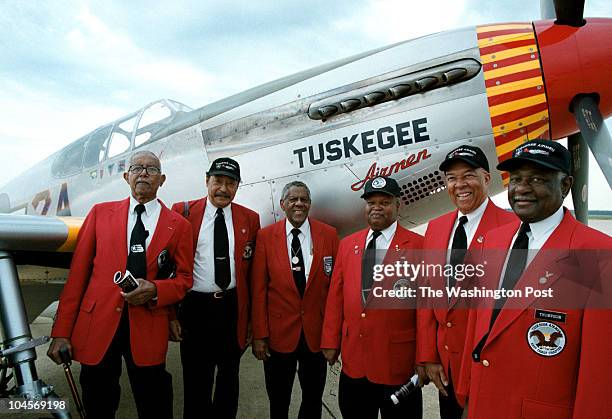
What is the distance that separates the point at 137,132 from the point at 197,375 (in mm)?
2505

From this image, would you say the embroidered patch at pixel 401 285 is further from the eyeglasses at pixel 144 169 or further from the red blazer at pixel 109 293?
the eyeglasses at pixel 144 169

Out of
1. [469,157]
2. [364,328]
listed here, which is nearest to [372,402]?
[364,328]

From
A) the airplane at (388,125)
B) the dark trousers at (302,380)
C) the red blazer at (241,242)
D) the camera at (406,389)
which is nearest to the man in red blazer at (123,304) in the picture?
the airplane at (388,125)

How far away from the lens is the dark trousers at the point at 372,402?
2.23 m

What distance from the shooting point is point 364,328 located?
2.30 m

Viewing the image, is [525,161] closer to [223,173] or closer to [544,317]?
[544,317]

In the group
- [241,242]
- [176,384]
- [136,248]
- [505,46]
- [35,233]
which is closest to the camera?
[136,248]

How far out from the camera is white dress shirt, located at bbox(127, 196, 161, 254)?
96.6 inches

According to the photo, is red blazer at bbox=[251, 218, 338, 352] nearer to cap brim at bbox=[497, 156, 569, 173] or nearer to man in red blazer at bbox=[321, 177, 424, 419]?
man in red blazer at bbox=[321, 177, 424, 419]

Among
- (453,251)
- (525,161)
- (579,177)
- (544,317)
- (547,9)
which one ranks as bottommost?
(544,317)

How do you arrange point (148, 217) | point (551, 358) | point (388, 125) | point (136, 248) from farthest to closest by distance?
point (388, 125) < point (148, 217) < point (136, 248) < point (551, 358)

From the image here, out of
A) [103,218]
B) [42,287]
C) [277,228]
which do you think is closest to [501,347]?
[277,228]

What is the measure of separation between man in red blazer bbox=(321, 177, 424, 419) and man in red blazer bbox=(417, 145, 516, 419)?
130 mm

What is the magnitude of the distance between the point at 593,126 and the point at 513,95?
527 millimetres
